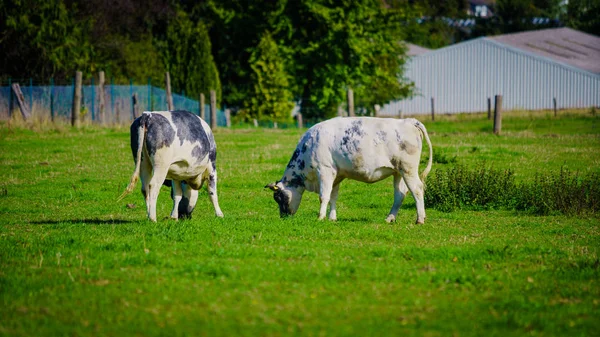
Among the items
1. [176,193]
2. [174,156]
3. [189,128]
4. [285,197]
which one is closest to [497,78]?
[285,197]

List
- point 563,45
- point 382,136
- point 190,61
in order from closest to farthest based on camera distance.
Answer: point 382,136, point 190,61, point 563,45

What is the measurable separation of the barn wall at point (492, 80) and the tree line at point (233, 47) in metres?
1.99

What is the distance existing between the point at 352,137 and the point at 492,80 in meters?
46.2

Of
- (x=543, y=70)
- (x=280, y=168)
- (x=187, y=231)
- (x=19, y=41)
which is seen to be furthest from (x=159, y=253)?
(x=543, y=70)

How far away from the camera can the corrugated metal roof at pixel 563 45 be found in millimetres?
61156

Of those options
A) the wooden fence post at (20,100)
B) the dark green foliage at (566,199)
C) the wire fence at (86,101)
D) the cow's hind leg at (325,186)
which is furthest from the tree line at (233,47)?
the dark green foliage at (566,199)

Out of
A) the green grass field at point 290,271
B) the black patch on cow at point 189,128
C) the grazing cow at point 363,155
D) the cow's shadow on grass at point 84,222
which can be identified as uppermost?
the black patch on cow at point 189,128

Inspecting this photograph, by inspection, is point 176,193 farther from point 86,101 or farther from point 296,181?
point 86,101

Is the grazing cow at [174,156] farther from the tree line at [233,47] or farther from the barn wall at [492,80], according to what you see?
the barn wall at [492,80]

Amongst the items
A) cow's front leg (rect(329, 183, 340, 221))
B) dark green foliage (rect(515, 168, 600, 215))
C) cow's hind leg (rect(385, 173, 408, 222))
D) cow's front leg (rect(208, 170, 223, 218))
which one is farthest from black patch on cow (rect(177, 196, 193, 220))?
dark green foliage (rect(515, 168, 600, 215))

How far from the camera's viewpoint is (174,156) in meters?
13.1

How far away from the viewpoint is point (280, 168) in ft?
69.7

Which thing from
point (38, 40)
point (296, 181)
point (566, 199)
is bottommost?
point (566, 199)

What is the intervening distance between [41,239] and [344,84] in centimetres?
4541
